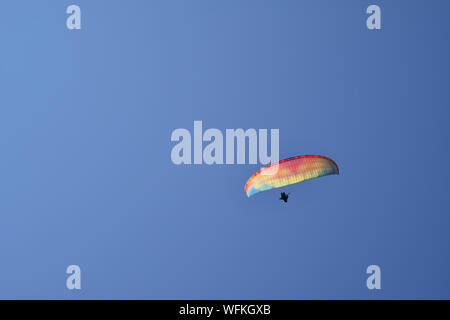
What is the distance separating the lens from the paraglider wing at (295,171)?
495 cm

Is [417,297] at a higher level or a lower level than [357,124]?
lower

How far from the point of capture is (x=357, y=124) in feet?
19.2

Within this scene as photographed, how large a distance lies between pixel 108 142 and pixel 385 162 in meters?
4.26

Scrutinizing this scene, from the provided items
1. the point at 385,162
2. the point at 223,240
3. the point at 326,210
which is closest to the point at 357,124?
the point at 385,162

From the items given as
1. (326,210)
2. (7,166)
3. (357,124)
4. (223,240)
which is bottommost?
(223,240)

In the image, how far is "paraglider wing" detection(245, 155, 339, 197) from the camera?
4.95 metres

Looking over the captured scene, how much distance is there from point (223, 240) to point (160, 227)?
99 centimetres

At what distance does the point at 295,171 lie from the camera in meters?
4.98

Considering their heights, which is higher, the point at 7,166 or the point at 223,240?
the point at 7,166

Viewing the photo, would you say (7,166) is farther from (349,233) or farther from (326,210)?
(349,233)

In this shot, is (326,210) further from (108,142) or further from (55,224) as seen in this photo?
(55,224)
